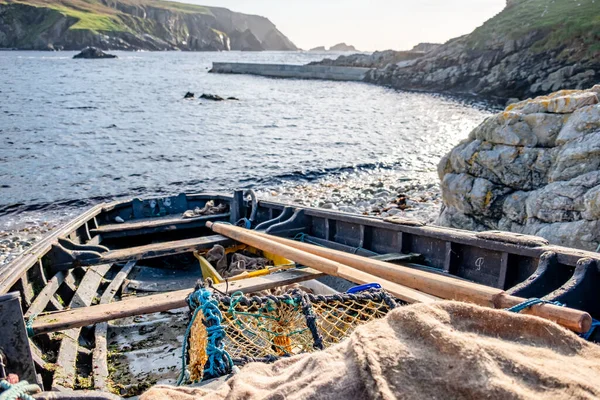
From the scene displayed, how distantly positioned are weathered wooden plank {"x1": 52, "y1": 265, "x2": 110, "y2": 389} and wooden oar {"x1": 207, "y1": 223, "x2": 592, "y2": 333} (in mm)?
2693

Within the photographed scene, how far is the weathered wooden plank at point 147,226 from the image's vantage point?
352 inches

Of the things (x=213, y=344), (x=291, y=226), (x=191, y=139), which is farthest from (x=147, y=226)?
(x=191, y=139)

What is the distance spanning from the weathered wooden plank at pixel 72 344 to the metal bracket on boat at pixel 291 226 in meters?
3.07

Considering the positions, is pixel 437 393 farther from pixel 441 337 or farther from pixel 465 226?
pixel 465 226

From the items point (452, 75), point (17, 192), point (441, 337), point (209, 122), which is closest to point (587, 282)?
point (441, 337)

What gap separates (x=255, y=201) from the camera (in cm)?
969

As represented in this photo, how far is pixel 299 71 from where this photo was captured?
2835 inches

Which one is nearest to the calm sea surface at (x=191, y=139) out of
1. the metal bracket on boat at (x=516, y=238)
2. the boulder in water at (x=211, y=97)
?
the boulder in water at (x=211, y=97)

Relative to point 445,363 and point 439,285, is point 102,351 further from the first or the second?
point 445,363

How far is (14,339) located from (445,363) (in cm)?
368

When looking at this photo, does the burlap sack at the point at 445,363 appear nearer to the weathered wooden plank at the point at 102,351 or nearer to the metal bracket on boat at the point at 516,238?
the weathered wooden plank at the point at 102,351

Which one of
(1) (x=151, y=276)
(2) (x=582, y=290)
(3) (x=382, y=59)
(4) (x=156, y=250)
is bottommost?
(1) (x=151, y=276)

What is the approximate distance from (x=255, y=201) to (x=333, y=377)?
7655 mm

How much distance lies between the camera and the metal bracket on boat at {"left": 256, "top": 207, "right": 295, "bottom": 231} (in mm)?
8695
